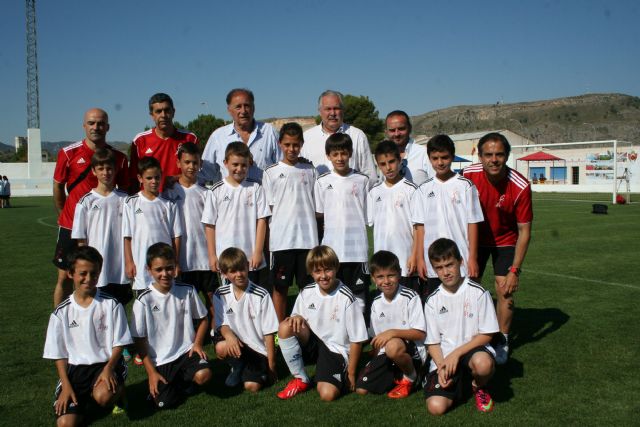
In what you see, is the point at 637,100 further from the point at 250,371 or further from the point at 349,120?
the point at 250,371

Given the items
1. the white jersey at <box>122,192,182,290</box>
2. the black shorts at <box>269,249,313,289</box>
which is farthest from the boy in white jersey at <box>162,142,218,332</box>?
the black shorts at <box>269,249,313,289</box>

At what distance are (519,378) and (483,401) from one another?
0.76 m

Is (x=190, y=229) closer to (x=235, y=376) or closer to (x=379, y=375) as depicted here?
(x=235, y=376)

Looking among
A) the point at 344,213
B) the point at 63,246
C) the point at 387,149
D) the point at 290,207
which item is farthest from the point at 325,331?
the point at 63,246

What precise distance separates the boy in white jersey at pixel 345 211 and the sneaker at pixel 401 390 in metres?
0.89

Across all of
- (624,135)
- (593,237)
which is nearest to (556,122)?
(624,135)

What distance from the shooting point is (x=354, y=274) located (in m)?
4.93

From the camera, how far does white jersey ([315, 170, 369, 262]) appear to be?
4.83 meters

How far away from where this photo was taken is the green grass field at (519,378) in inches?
142

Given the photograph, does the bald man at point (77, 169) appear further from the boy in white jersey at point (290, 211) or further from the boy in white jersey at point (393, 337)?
the boy in white jersey at point (393, 337)

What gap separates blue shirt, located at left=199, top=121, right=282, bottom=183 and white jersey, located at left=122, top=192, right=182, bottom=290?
781 millimetres

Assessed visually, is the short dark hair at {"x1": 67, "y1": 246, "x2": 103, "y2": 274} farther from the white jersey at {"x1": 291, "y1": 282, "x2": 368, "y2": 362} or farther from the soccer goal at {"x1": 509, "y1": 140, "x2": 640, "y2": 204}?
the soccer goal at {"x1": 509, "y1": 140, "x2": 640, "y2": 204}

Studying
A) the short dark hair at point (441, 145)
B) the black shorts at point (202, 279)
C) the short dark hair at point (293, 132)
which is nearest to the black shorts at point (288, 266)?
the black shorts at point (202, 279)

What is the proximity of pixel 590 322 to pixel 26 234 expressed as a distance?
14.8 metres
